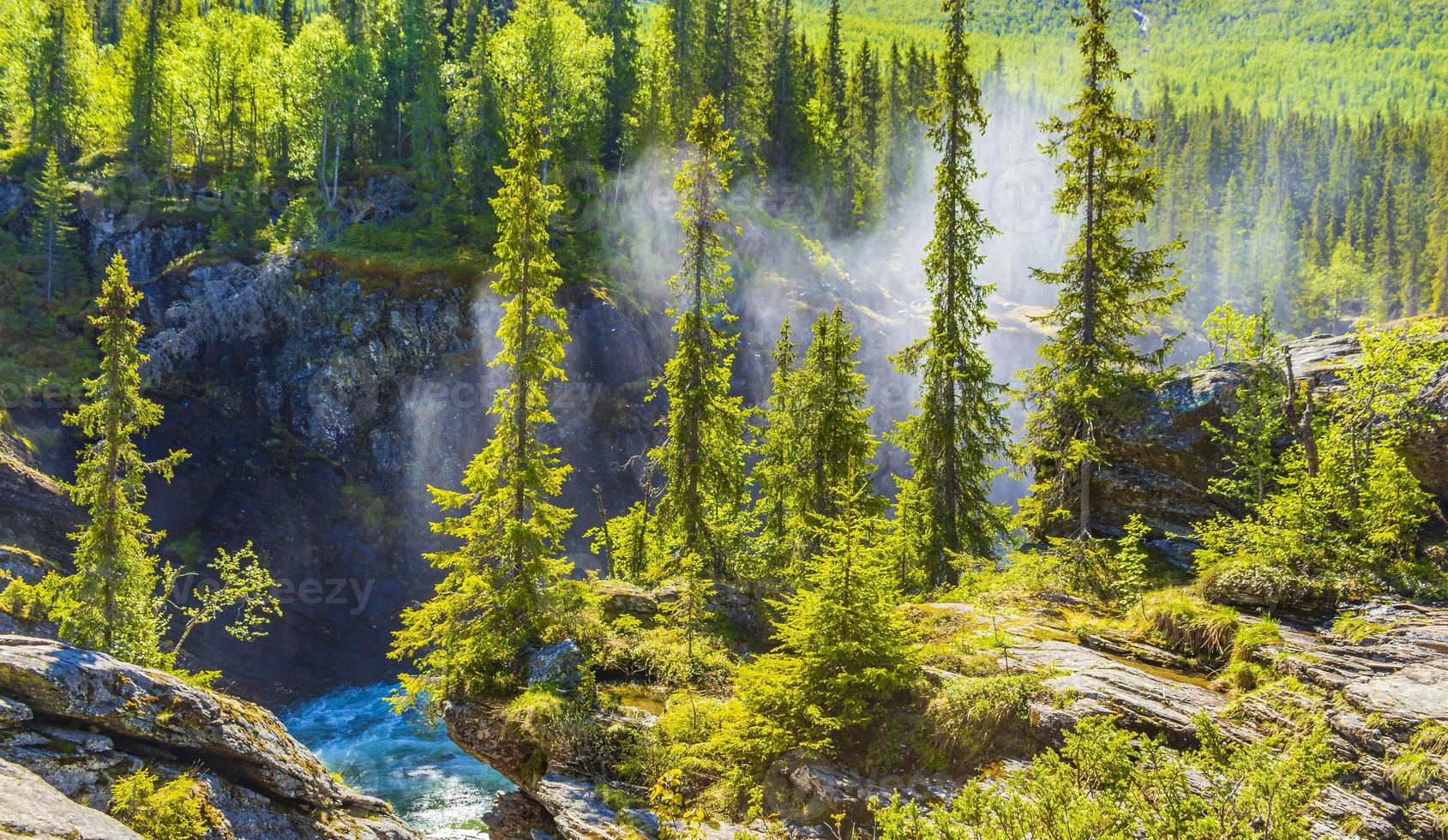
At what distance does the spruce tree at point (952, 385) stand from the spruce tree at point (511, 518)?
10279 millimetres

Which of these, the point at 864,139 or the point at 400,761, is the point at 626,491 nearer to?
the point at 400,761

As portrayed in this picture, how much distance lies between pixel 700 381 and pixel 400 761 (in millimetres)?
17979

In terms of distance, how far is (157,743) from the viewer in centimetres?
1071

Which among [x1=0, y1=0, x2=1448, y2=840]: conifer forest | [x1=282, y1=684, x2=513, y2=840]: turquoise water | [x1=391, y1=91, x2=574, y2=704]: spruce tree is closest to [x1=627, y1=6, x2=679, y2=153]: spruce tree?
[x1=0, y1=0, x2=1448, y2=840]: conifer forest

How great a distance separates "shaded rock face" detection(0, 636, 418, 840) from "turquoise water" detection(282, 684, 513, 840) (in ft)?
31.4

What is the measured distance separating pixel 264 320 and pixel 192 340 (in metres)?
3.61

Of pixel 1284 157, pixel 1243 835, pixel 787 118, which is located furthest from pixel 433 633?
pixel 1284 157

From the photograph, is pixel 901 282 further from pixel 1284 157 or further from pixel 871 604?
pixel 1284 157

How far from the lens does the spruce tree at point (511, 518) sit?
15562mm

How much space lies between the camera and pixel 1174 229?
100m

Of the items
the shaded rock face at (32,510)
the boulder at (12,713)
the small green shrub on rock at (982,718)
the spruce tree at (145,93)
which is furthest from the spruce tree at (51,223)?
the small green shrub on rock at (982,718)

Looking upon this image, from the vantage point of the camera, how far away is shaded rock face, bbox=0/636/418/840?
980 cm
